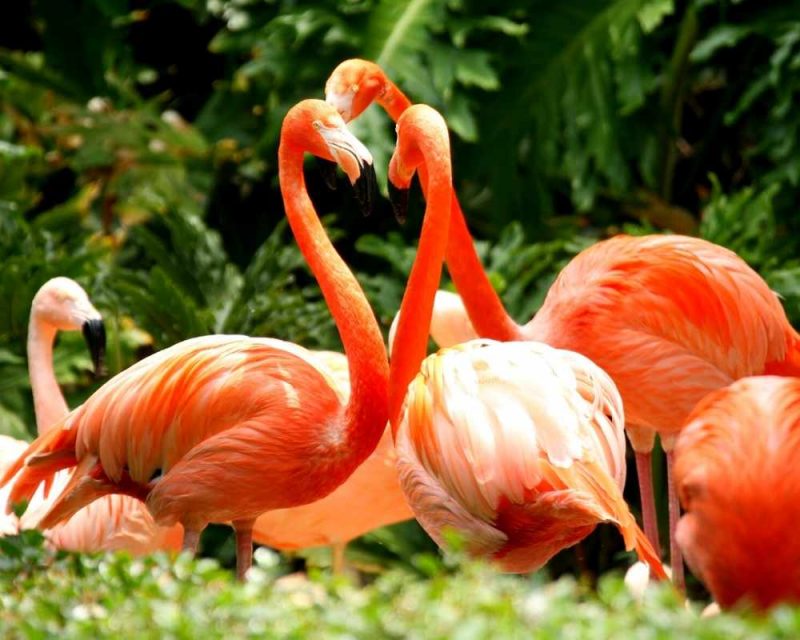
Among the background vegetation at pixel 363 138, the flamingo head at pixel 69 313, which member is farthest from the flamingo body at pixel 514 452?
the background vegetation at pixel 363 138

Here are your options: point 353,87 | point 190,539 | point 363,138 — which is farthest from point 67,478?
point 363,138

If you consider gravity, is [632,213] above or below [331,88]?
below

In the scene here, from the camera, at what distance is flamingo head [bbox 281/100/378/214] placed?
370cm

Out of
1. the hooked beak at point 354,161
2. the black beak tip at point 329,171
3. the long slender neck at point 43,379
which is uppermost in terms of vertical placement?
the hooked beak at point 354,161

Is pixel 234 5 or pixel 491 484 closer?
pixel 491 484

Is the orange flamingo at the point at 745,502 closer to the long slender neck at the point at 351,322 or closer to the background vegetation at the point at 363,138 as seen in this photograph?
the long slender neck at the point at 351,322

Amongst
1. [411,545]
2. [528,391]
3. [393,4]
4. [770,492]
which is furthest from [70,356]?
[770,492]

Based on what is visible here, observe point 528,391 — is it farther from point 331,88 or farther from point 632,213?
point 632,213

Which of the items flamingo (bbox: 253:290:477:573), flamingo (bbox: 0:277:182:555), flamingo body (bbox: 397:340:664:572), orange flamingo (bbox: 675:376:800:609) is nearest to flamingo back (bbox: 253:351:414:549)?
flamingo (bbox: 253:290:477:573)

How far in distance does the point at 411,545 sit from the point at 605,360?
5.18 ft

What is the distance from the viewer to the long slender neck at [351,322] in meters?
3.76

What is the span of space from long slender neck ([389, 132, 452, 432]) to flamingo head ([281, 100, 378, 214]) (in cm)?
16

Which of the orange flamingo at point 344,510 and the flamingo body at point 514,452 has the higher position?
the flamingo body at point 514,452

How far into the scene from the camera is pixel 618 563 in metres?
5.91
